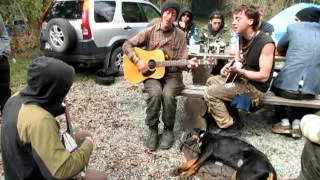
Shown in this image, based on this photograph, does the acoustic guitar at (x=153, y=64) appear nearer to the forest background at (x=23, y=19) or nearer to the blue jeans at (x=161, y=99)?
the blue jeans at (x=161, y=99)

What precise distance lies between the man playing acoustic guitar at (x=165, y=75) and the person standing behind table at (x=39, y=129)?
2.37 meters

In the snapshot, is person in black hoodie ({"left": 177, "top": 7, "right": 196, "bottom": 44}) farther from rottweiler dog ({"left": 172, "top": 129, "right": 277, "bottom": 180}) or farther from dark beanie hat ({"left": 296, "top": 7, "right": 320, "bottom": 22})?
rottweiler dog ({"left": 172, "top": 129, "right": 277, "bottom": 180})

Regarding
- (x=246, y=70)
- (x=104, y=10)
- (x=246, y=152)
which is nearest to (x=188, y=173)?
(x=246, y=152)

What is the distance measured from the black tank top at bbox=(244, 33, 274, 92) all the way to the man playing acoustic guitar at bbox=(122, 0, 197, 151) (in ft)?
2.14

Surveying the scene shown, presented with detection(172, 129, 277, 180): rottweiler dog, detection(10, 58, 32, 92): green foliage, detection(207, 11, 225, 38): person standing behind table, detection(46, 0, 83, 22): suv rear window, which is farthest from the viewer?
detection(46, 0, 83, 22): suv rear window

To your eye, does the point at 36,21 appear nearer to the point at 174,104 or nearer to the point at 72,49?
the point at 72,49

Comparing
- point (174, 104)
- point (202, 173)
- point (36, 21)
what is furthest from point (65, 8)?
point (202, 173)

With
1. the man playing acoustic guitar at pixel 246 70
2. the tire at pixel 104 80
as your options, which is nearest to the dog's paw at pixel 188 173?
the man playing acoustic guitar at pixel 246 70

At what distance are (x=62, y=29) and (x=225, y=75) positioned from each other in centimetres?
373

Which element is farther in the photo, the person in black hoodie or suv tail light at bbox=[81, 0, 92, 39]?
suv tail light at bbox=[81, 0, 92, 39]

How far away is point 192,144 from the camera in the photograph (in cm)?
415

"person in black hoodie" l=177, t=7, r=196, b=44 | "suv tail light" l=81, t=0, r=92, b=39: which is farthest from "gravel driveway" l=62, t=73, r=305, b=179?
"person in black hoodie" l=177, t=7, r=196, b=44

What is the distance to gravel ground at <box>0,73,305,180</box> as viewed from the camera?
4191 mm

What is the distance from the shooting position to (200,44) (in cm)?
604
